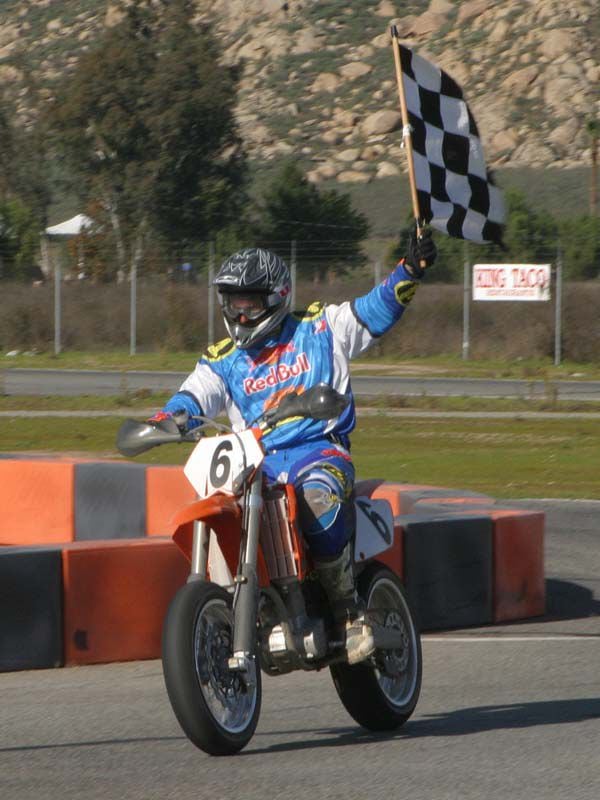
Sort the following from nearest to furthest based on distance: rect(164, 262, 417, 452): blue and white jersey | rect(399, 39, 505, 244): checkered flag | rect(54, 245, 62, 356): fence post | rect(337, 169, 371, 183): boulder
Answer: rect(164, 262, 417, 452): blue and white jersey < rect(399, 39, 505, 244): checkered flag < rect(54, 245, 62, 356): fence post < rect(337, 169, 371, 183): boulder

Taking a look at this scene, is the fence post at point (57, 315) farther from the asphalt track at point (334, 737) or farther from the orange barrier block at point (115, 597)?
the asphalt track at point (334, 737)

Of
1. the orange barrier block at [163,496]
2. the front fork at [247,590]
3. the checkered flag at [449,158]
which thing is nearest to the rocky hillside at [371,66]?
the orange barrier block at [163,496]

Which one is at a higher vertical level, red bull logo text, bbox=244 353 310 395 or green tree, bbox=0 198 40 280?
green tree, bbox=0 198 40 280

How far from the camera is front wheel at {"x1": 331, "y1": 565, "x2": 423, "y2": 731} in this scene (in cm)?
570

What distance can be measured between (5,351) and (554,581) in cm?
2887

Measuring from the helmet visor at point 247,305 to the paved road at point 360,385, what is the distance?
18066 mm

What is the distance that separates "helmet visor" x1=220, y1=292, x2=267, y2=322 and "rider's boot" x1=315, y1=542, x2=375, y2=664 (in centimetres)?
86

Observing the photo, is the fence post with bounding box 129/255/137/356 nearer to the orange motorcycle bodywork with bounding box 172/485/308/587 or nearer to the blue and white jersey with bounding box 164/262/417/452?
the blue and white jersey with bounding box 164/262/417/452

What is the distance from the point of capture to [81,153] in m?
51.0

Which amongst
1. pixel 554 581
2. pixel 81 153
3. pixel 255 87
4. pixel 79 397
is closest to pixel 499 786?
pixel 554 581

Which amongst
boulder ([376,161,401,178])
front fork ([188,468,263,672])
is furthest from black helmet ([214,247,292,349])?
boulder ([376,161,401,178])

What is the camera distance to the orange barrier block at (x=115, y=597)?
23.4 feet

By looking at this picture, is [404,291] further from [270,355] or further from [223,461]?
[223,461]

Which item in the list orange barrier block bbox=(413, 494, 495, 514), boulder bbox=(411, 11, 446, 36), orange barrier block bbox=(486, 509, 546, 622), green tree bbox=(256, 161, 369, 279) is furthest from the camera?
boulder bbox=(411, 11, 446, 36)
